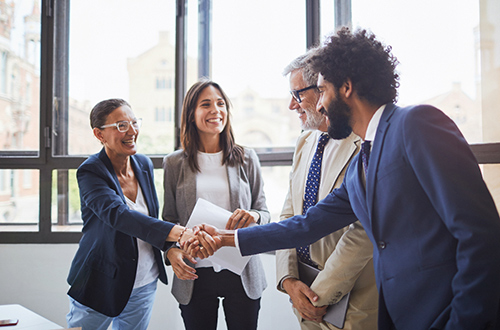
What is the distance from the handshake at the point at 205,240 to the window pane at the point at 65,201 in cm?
177

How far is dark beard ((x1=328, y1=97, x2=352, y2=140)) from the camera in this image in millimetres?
1301

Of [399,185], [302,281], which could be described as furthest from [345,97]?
[302,281]

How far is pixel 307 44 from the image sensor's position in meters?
2.64

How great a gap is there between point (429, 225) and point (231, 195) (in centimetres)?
112

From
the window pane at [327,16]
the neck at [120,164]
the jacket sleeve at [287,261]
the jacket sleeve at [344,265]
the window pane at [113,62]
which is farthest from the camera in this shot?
the window pane at [113,62]

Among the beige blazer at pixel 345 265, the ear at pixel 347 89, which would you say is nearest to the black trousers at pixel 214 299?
the beige blazer at pixel 345 265

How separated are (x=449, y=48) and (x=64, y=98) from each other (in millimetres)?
2896

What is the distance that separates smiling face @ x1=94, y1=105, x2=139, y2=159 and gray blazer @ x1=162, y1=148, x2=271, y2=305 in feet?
0.70

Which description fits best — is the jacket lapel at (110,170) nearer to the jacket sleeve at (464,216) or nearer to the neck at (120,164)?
the neck at (120,164)

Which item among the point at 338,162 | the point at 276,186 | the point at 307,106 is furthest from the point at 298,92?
the point at 276,186

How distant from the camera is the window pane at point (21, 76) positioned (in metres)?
3.17

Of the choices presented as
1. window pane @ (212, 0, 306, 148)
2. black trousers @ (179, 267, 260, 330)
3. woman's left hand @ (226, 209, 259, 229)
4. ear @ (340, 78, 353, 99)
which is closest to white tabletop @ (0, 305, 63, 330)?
black trousers @ (179, 267, 260, 330)

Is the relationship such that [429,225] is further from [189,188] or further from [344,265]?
[189,188]

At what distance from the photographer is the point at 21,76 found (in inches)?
125
